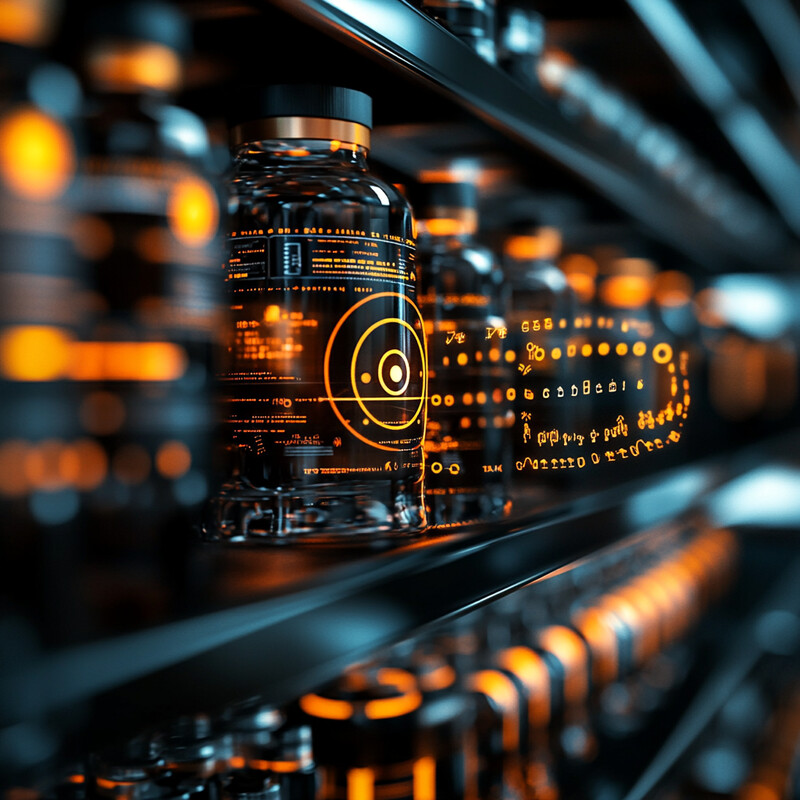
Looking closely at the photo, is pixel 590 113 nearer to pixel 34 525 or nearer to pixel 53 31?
pixel 53 31

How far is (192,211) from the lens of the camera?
102 cm

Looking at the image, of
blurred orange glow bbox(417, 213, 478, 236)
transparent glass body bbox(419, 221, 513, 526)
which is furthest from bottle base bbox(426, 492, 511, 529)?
blurred orange glow bbox(417, 213, 478, 236)

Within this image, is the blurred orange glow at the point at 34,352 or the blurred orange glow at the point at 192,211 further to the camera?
the blurred orange glow at the point at 34,352

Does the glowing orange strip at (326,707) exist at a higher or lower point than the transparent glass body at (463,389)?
lower

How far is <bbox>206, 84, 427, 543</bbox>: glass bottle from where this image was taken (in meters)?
0.58

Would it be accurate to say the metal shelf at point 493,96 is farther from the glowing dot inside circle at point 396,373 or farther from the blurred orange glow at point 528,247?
the glowing dot inside circle at point 396,373

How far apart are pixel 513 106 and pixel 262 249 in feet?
0.80

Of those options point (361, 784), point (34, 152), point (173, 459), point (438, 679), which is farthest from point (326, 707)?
point (34, 152)

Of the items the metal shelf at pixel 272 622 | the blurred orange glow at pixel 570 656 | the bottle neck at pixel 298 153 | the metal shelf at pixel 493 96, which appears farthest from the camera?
the blurred orange glow at pixel 570 656

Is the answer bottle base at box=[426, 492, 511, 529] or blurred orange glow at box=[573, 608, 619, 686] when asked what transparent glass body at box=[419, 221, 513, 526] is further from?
blurred orange glow at box=[573, 608, 619, 686]

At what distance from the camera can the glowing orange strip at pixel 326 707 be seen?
0.85 metres

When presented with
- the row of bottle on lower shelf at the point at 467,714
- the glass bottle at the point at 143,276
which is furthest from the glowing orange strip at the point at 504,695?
the glass bottle at the point at 143,276

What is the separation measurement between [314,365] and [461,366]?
194mm

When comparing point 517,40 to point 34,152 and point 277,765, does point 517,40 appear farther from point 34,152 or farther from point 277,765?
point 277,765
